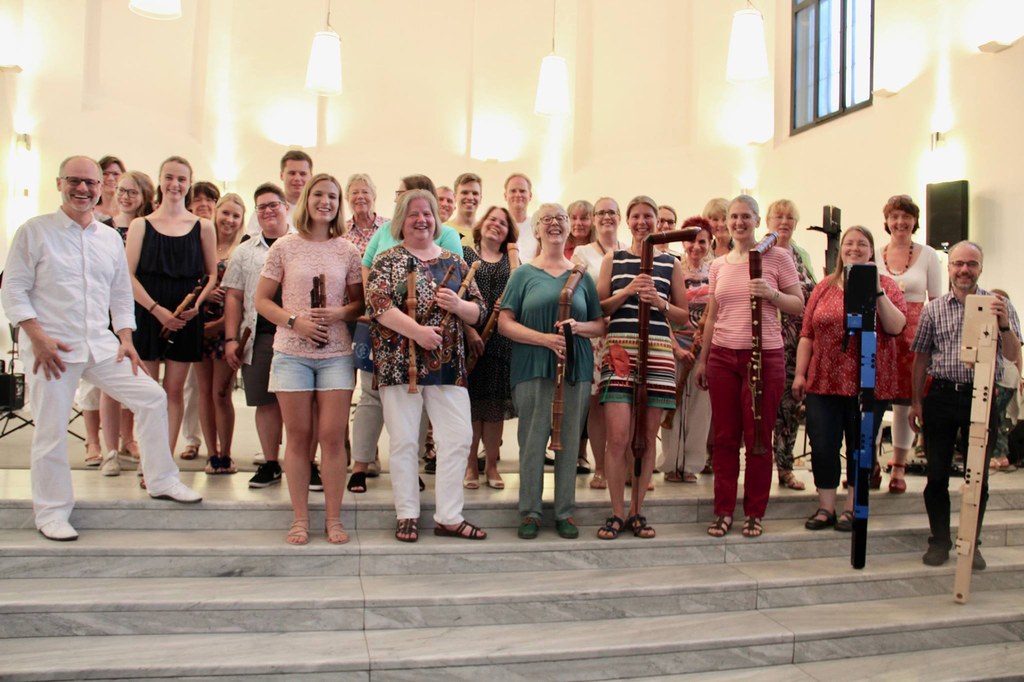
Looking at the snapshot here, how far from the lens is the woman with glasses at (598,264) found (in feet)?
14.7

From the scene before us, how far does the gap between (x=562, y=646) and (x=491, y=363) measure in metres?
1.54

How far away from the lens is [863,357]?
12.5 feet

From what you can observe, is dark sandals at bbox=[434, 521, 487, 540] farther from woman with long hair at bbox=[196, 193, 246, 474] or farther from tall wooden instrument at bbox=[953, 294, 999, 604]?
tall wooden instrument at bbox=[953, 294, 999, 604]

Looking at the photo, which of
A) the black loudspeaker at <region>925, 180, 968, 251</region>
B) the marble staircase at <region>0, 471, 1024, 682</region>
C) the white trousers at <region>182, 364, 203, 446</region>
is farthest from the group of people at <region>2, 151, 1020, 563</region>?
the black loudspeaker at <region>925, 180, 968, 251</region>

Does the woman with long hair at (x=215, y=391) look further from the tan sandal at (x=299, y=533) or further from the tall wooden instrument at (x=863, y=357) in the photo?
the tall wooden instrument at (x=863, y=357)

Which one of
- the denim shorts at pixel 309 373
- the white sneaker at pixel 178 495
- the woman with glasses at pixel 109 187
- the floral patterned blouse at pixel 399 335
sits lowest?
the white sneaker at pixel 178 495

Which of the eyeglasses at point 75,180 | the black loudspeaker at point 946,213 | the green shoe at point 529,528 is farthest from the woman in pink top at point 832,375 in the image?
the eyeglasses at point 75,180

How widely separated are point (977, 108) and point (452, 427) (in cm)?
572

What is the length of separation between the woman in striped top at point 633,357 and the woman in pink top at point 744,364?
248 millimetres

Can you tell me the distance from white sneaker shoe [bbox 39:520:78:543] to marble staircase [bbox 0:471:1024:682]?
0.05 m

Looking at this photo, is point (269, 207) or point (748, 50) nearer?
point (269, 207)

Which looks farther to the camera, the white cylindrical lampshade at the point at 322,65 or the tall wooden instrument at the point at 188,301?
the white cylindrical lampshade at the point at 322,65

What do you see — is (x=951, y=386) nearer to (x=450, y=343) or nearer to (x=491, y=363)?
(x=491, y=363)

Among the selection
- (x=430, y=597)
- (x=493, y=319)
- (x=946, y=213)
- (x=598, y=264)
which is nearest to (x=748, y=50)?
(x=946, y=213)
